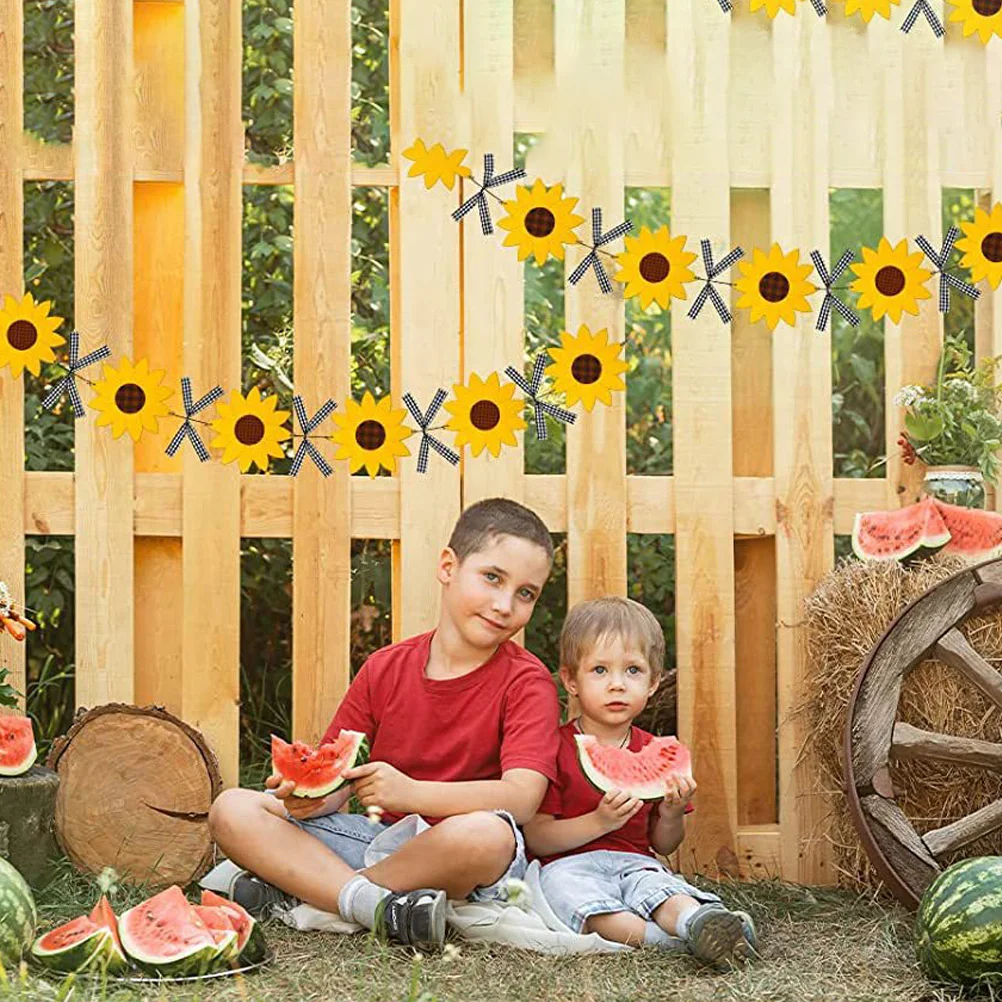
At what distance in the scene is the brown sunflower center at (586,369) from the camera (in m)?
4.81

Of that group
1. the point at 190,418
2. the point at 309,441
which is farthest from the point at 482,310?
the point at 190,418

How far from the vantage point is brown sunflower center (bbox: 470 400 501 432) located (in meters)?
4.83

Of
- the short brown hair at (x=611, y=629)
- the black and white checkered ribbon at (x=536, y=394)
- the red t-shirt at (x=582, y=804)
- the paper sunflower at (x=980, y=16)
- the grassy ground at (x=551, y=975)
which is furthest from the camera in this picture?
the black and white checkered ribbon at (x=536, y=394)

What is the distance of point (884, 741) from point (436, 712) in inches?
47.3

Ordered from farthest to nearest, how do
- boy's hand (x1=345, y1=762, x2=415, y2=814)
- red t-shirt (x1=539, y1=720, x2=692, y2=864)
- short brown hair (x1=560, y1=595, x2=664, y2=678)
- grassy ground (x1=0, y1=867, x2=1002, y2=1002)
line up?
1. short brown hair (x1=560, y1=595, x2=664, y2=678)
2. red t-shirt (x1=539, y1=720, x2=692, y2=864)
3. boy's hand (x1=345, y1=762, x2=415, y2=814)
4. grassy ground (x1=0, y1=867, x2=1002, y2=1002)

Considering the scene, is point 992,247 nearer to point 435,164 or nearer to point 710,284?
point 710,284

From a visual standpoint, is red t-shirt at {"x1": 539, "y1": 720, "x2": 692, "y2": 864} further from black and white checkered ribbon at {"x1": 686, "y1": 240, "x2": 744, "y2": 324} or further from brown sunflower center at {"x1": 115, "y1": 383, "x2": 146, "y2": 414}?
brown sunflower center at {"x1": 115, "y1": 383, "x2": 146, "y2": 414}

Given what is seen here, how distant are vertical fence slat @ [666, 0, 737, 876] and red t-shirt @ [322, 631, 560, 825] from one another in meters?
0.59

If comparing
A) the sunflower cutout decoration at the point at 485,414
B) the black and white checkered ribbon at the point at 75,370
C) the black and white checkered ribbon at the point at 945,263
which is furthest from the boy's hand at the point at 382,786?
the black and white checkered ribbon at the point at 945,263

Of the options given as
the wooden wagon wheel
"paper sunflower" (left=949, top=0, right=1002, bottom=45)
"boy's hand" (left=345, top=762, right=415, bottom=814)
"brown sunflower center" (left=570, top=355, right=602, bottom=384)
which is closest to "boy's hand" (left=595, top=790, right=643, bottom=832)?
"boy's hand" (left=345, top=762, right=415, bottom=814)

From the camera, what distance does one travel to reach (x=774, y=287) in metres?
4.81

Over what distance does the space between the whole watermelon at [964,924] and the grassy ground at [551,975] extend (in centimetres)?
7

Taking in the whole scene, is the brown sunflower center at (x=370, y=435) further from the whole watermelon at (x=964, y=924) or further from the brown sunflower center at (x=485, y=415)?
the whole watermelon at (x=964, y=924)

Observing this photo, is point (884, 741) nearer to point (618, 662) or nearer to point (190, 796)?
point (618, 662)
